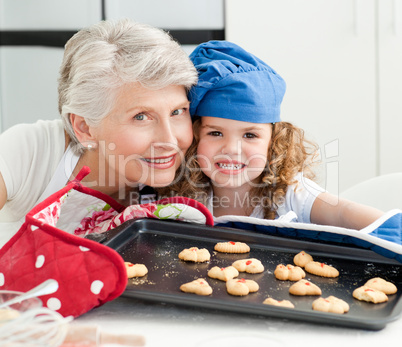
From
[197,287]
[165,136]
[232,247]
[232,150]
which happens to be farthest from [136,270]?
[232,150]

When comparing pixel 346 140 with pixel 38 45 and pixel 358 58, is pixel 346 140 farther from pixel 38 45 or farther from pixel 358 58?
pixel 38 45

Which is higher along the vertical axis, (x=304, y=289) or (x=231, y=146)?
(x=231, y=146)

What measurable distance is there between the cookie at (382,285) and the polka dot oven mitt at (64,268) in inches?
15.8

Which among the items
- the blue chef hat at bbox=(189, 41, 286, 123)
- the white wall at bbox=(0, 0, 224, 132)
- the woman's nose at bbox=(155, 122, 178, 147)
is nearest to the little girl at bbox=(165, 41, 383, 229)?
the blue chef hat at bbox=(189, 41, 286, 123)

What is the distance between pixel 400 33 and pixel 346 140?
22.4 inches

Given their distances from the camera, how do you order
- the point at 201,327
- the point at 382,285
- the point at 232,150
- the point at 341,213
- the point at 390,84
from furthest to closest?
1. the point at 390,84
2. the point at 232,150
3. the point at 341,213
4. the point at 382,285
5. the point at 201,327

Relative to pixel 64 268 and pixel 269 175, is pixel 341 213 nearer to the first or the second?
pixel 269 175

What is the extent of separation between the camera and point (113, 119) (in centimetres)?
135

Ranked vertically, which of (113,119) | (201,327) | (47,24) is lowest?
(201,327)

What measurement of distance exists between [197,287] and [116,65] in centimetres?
69

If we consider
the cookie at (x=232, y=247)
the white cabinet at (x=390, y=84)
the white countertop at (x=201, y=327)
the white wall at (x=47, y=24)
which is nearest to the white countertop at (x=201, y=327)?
the white countertop at (x=201, y=327)

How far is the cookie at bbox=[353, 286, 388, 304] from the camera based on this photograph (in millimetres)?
801

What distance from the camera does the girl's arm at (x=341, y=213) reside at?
48.6 inches

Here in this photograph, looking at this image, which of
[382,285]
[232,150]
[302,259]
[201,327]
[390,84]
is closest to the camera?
[201,327]
